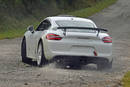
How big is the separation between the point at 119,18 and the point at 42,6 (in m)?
6.53

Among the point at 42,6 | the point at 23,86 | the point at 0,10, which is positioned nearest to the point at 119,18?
the point at 42,6

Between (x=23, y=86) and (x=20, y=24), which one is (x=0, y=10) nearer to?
(x=20, y=24)

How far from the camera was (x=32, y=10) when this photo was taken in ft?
130

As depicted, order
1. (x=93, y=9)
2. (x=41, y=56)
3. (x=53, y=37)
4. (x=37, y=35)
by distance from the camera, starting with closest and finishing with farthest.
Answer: (x=53, y=37), (x=41, y=56), (x=37, y=35), (x=93, y=9)

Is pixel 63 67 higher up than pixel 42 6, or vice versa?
pixel 42 6

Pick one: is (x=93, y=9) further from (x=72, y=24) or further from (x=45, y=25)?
(x=72, y=24)

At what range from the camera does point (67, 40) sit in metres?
12.6

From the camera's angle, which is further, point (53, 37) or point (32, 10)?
point (32, 10)

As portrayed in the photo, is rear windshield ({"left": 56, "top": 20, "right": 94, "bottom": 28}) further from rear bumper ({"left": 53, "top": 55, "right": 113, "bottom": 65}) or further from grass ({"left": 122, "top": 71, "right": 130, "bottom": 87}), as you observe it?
grass ({"left": 122, "top": 71, "right": 130, "bottom": 87})

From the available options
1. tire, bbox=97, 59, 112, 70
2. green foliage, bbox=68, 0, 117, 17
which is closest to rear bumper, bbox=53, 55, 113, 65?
tire, bbox=97, 59, 112, 70

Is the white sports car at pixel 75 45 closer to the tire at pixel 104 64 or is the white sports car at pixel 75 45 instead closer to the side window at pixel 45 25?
the tire at pixel 104 64

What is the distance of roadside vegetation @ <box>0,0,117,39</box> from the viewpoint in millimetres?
34000

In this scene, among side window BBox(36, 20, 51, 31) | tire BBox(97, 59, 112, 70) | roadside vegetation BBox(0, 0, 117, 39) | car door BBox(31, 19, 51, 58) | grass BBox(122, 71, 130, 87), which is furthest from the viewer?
roadside vegetation BBox(0, 0, 117, 39)

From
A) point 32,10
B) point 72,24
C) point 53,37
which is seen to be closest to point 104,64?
point 72,24
